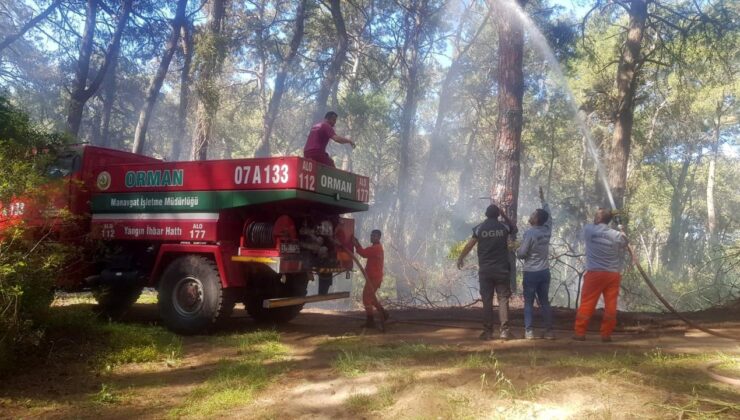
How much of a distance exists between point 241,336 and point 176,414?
2.99m

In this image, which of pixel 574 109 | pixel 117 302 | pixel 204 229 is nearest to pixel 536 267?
pixel 204 229

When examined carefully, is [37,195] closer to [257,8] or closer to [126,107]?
[257,8]

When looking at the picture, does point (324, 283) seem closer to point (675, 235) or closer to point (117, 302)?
point (117, 302)

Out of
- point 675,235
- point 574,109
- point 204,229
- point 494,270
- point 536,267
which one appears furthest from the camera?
Answer: point 675,235

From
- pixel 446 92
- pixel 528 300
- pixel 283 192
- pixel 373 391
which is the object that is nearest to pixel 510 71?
pixel 528 300

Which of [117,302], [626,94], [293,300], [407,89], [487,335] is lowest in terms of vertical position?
[487,335]

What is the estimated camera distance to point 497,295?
22.5ft

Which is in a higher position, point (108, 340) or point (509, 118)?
point (509, 118)

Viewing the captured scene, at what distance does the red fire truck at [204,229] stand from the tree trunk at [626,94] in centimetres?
879

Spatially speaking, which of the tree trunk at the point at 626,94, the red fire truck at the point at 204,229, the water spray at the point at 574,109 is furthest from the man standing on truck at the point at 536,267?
the tree trunk at the point at 626,94

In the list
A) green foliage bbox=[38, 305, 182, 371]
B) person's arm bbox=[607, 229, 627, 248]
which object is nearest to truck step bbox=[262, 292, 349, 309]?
green foliage bbox=[38, 305, 182, 371]

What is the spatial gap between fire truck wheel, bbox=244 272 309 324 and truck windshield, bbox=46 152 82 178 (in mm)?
3449

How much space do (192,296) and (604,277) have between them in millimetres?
5516

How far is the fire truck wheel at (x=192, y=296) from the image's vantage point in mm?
6891
